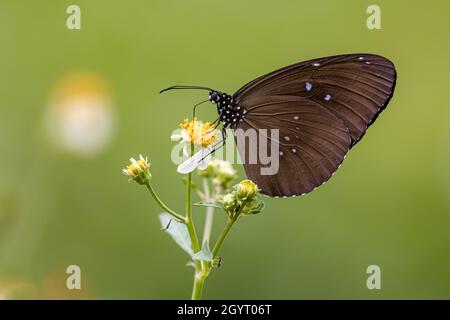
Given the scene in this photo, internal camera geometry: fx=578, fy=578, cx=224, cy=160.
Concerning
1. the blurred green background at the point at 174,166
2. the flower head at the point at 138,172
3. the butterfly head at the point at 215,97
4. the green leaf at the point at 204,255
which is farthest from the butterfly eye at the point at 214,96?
the green leaf at the point at 204,255

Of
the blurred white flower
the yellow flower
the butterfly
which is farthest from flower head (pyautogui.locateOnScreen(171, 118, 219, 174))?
the blurred white flower

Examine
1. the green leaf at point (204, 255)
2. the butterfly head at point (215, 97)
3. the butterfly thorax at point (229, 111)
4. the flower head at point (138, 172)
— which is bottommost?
the green leaf at point (204, 255)

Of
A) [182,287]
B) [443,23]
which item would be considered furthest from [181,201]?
[443,23]

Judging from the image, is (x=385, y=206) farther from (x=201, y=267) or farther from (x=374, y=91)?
(x=201, y=267)

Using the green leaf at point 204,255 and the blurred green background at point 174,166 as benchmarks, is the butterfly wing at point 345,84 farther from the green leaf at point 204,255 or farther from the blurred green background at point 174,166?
the blurred green background at point 174,166

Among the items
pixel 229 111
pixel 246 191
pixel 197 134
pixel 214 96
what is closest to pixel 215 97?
pixel 214 96

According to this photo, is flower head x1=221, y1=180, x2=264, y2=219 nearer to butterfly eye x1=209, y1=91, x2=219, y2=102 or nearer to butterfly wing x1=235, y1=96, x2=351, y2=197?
butterfly wing x1=235, y1=96, x2=351, y2=197

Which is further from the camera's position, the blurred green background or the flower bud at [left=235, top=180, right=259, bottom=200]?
the blurred green background
